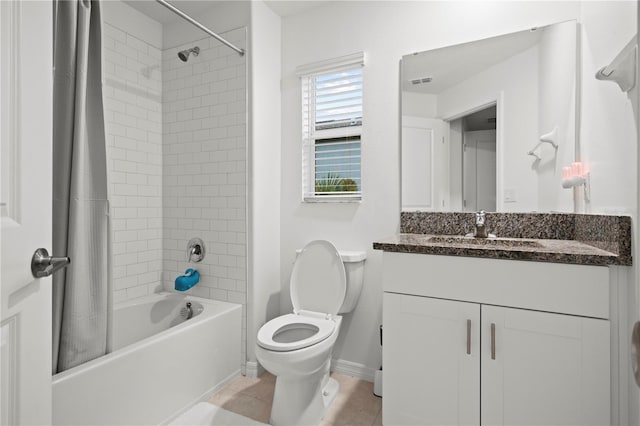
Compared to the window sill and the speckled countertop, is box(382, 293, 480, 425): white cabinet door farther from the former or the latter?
the window sill

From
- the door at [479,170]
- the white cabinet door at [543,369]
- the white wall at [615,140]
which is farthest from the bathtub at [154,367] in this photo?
the white wall at [615,140]

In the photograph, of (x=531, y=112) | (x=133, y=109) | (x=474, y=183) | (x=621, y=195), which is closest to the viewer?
(x=621, y=195)

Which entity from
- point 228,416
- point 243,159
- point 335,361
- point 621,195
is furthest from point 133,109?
point 621,195

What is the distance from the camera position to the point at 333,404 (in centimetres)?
200

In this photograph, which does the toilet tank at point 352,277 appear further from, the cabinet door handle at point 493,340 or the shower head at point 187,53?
the shower head at point 187,53

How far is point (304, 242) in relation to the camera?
2.50 metres

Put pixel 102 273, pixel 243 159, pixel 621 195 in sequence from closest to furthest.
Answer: pixel 621 195 → pixel 102 273 → pixel 243 159

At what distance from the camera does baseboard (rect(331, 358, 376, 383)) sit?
227 cm

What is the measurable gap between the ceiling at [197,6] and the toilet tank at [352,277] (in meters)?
1.71

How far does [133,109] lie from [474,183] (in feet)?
7.74

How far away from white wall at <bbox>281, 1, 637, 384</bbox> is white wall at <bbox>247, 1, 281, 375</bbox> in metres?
0.07

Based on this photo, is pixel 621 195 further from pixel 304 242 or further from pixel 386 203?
pixel 304 242

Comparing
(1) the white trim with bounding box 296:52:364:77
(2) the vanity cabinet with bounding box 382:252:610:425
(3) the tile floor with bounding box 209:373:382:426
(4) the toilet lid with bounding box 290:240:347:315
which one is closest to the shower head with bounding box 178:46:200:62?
(1) the white trim with bounding box 296:52:364:77

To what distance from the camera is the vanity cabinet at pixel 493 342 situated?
4.25ft
